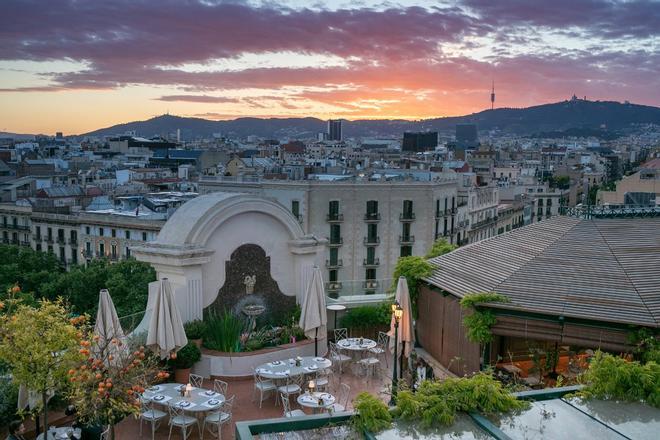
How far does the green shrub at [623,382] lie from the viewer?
33.5 feet

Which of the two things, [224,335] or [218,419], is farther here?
[224,335]

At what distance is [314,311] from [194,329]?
354cm

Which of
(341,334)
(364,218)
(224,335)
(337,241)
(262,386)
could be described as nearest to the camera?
(262,386)

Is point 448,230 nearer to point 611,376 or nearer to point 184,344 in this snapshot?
point 184,344

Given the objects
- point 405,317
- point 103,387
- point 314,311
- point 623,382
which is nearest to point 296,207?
point 314,311

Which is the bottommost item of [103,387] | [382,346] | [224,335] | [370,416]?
[382,346]

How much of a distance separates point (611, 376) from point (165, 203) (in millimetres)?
50217

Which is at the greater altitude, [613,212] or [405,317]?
[613,212]

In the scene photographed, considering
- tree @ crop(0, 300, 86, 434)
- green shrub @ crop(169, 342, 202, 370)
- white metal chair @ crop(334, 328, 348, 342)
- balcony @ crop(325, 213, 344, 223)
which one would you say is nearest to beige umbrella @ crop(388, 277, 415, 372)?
white metal chair @ crop(334, 328, 348, 342)

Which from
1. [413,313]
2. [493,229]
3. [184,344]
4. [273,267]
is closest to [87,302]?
[273,267]

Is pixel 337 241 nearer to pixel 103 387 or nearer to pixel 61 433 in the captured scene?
pixel 61 433

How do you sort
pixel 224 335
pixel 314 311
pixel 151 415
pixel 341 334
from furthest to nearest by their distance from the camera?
1. pixel 341 334
2. pixel 314 311
3. pixel 224 335
4. pixel 151 415

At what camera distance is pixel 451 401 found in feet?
30.7

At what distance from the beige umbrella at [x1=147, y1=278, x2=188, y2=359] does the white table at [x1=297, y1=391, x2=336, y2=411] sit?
378 centimetres
